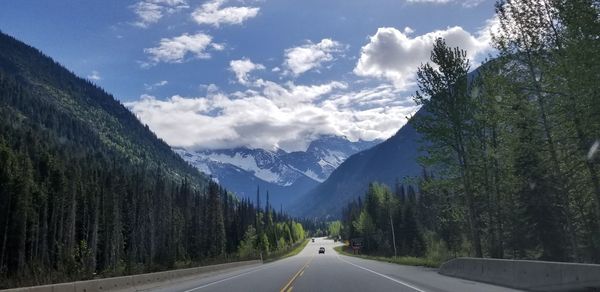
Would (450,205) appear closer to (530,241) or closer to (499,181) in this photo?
(499,181)

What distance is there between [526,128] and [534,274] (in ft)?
35.6

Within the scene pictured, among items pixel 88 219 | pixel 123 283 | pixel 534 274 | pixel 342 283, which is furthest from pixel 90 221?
pixel 534 274

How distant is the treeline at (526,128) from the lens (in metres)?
19.1

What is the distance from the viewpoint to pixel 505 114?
72.1 ft

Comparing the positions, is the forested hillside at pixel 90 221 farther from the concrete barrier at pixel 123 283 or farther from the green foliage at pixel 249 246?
the concrete barrier at pixel 123 283

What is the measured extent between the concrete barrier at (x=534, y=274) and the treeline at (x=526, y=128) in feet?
18.8

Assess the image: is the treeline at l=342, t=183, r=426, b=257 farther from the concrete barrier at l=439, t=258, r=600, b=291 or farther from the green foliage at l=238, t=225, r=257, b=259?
the concrete barrier at l=439, t=258, r=600, b=291

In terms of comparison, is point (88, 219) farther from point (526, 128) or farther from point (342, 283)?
point (526, 128)

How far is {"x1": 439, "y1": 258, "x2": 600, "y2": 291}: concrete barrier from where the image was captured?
36.5 ft

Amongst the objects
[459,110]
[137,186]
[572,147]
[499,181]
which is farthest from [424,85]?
[137,186]

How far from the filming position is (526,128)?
22.7 meters

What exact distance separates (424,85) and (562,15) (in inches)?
430

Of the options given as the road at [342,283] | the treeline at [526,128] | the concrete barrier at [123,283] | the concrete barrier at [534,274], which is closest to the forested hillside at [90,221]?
the concrete barrier at [123,283]

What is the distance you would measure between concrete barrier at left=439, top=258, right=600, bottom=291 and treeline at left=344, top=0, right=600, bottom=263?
5734 millimetres
